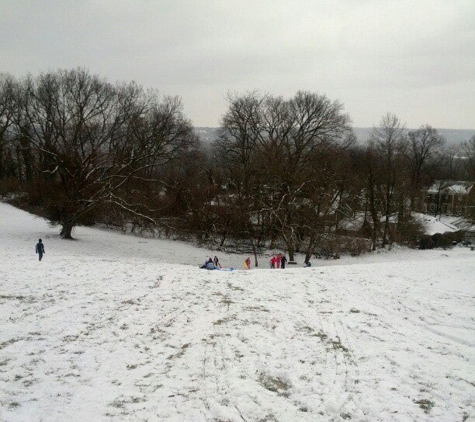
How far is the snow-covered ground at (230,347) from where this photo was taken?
5723mm

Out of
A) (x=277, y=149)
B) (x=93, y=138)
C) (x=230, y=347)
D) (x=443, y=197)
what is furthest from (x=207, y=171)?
(x=443, y=197)

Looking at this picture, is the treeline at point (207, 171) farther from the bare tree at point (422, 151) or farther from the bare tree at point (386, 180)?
the bare tree at point (422, 151)

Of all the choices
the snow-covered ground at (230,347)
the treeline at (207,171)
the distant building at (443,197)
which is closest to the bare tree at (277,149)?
the treeline at (207,171)

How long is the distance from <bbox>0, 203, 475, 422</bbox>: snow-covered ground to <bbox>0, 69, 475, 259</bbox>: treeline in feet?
49.6

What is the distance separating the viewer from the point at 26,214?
3588cm

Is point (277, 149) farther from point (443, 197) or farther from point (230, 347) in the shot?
point (443, 197)

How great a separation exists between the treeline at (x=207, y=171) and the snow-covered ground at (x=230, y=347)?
49.6 feet

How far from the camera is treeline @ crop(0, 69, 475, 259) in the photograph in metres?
29.1

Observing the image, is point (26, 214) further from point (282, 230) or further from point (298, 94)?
point (298, 94)

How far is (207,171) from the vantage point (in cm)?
4462

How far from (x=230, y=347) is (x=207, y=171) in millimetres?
37669

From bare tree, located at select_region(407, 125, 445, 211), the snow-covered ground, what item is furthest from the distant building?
the snow-covered ground

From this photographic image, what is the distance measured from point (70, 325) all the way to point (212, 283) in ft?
17.3

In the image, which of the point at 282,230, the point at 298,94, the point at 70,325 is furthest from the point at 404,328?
the point at 298,94
